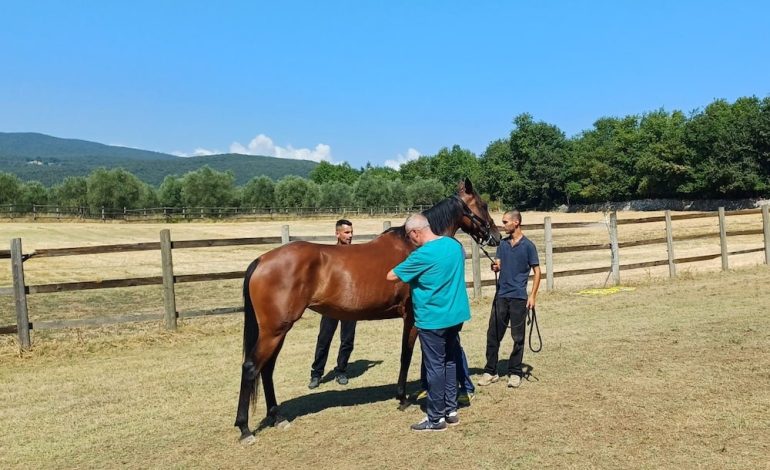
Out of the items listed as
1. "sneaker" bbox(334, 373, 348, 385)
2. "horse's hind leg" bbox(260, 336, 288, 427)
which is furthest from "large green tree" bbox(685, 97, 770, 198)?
"horse's hind leg" bbox(260, 336, 288, 427)

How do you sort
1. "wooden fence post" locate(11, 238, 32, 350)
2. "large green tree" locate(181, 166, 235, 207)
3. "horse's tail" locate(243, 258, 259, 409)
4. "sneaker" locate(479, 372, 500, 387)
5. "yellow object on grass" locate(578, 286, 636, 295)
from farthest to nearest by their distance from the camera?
"large green tree" locate(181, 166, 235, 207), "yellow object on grass" locate(578, 286, 636, 295), "wooden fence post" locate(11, 238, 32, 350), "sneaker" locate(479, 372, 500, 387), "horse's tail" locate(243, 258, 259, 409)

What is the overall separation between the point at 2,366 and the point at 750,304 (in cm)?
1162

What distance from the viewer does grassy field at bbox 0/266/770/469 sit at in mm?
4250

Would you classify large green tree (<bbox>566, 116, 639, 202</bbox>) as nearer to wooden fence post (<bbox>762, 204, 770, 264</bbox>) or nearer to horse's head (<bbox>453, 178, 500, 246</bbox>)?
wooden fence post (<bbox>762, 204, 770, 264</bbox>)

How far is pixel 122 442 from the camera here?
5.00 meters

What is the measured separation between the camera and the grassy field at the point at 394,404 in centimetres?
425

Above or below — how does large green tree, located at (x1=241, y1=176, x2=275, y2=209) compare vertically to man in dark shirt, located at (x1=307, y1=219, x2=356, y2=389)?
above

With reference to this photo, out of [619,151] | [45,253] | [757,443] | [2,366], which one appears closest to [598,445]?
[757,443]

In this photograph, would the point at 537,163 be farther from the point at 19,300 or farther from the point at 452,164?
the point at 19,300

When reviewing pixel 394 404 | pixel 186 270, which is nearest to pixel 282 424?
pixel 394 404

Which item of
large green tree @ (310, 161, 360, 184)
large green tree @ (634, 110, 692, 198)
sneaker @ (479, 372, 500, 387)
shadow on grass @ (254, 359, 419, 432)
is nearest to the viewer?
shadow on grass @ (254, 359, 419, 432)

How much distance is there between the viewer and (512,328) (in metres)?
5.95

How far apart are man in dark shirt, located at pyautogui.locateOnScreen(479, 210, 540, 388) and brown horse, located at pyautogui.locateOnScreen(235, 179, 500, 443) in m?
0.53

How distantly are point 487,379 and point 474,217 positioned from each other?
174cm
